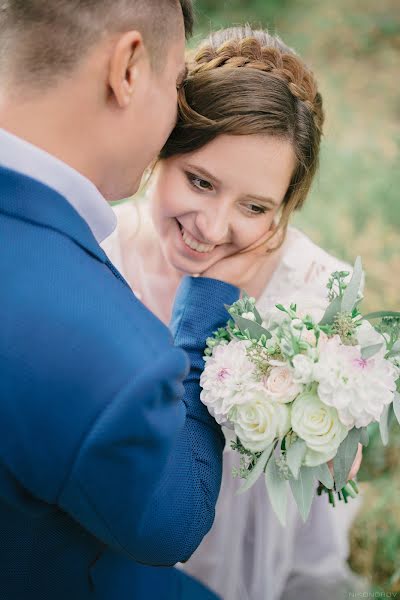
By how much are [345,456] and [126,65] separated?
1068mm

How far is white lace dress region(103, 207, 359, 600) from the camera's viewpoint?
2.67 m

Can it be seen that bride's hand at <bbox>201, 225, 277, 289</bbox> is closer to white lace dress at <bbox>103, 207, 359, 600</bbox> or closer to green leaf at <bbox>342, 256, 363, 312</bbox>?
white lace dress at <bbox>103, 207, 359, 600</bbox>

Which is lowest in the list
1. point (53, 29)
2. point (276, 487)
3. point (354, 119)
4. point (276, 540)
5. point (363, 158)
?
point (276, 540)

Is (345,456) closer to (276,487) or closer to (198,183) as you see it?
(276,487)

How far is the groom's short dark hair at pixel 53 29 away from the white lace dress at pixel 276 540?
4.31ft

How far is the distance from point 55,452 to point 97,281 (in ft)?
1.00

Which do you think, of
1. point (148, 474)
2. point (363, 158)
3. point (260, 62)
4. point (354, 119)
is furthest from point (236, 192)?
point (354, 119)

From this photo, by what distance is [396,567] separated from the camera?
3.35 meters

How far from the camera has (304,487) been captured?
5.63 ft

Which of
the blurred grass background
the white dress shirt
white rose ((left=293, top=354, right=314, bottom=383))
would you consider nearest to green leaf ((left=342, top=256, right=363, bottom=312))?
white rose ((left=293, top=354, right=314, bottom=383))

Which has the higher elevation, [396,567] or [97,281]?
[97,281]

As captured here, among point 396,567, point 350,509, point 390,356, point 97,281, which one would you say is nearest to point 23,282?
point 97,281

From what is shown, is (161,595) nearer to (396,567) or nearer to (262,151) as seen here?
(262,151)

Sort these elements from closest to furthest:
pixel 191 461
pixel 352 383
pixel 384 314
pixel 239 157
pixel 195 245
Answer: pixel 191 461
pixel 352 383
pixel 384 314
pixel 239 157
pixel 195 245
